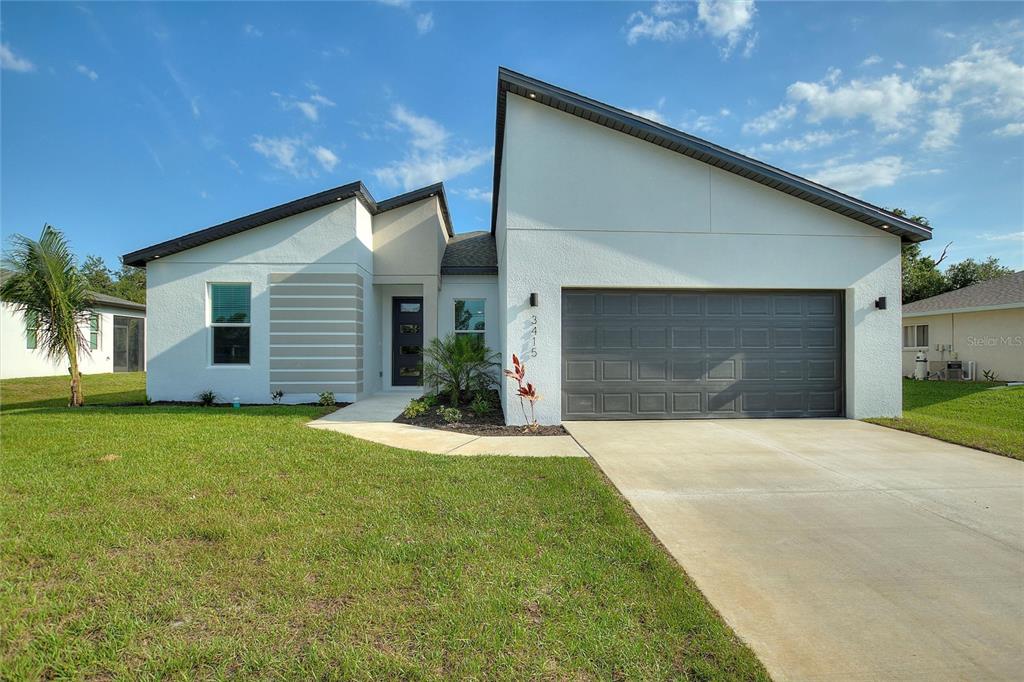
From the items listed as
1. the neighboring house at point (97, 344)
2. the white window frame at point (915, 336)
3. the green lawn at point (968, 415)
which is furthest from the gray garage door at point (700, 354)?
the neighboring house at point (97, 344)

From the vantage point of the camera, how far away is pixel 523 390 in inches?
286

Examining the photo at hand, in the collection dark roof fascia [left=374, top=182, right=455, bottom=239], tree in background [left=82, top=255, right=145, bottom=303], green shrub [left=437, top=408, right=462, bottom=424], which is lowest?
green shrub [left=437, top=408, right=462, bottom=424]

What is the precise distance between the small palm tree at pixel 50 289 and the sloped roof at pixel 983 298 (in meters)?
26.2

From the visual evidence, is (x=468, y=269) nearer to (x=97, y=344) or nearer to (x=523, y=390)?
(x=523, y=390)

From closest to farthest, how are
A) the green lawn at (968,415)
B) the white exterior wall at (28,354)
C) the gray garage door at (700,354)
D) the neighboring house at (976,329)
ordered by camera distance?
the green lawn at (968,415), the gray garage door at (700,354), the neighboring house at (976,329), the white exterior wall at (28,354)

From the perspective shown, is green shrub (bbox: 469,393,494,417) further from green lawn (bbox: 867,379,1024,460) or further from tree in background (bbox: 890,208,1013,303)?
tree in background (bbox: 890,208,1013,303)

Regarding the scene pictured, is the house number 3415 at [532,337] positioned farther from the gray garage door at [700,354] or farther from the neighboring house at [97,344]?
the neighboring house at [97,344]

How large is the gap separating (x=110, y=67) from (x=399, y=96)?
22.1 ft

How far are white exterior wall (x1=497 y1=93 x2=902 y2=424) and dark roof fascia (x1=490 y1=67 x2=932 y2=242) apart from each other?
15cm

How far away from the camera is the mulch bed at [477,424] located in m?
7.03

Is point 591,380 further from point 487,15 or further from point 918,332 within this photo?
point 918,332

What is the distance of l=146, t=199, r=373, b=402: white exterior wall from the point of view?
939 cm

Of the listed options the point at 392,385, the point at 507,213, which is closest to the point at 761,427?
the point at 507,213

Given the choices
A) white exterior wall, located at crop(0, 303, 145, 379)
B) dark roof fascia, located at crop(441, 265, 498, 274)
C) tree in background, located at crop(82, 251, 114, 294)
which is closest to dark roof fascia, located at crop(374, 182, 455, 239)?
dark roof fascia, located at crop(441, 265, 498, 274)
